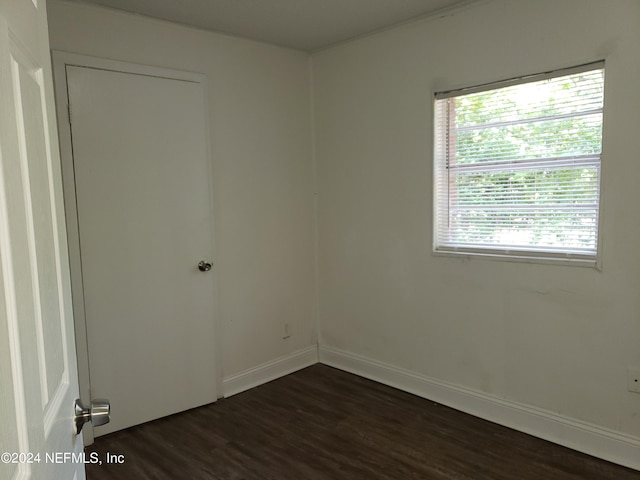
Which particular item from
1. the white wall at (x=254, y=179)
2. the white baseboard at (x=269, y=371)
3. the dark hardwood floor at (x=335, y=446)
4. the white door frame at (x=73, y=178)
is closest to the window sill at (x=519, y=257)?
the dark hardwood floor at (x=335, y=446)

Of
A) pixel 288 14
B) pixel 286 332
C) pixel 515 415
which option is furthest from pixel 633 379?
pixel 288 14

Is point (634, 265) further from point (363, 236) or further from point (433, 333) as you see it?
point (363, 236)

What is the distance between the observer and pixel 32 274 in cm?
74

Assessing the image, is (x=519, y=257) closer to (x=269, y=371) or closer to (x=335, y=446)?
(x=335, y=446)

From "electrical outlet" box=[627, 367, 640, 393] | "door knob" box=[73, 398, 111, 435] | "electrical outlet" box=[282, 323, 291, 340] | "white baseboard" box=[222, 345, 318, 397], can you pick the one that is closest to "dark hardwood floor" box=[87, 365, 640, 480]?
"white baseboard" box=[222, 345, 318, 397]

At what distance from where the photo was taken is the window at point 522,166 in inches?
96.2

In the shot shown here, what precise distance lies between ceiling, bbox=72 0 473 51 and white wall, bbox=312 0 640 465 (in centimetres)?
16

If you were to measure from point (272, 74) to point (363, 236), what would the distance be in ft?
4.62

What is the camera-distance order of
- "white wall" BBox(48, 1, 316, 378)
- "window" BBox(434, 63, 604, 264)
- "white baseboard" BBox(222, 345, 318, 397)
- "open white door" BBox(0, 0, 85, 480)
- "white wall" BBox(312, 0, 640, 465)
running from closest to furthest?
"open white door" BBox(0, 0, 85, 480)
"white wall" BBox(312, 0, 640, 465)
"window" BBox(434, 63, 604, 264)
"white wall" BBox(48, 1, 316, 378)
"white baseboard" BBox(222, 345, 318, 397)

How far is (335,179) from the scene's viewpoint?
3676mm

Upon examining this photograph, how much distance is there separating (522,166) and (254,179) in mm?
1830

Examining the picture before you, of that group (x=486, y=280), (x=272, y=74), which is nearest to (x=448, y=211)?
(x=486, y=280)

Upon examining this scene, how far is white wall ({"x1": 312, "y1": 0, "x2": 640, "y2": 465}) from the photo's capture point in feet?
7.65

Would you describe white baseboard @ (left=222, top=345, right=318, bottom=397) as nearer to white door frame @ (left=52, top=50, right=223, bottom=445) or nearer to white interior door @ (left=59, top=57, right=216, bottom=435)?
white interior door @ (left=59, top=57, right=216, bottom=435)
